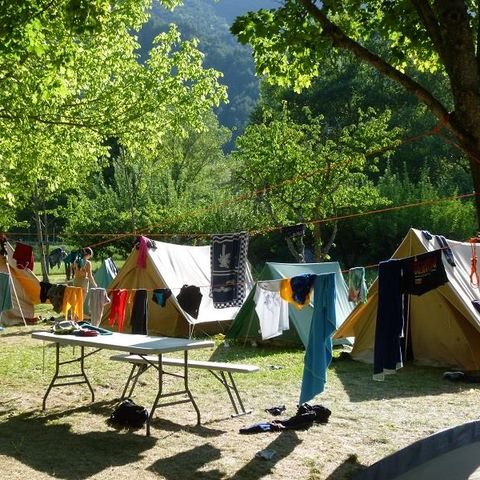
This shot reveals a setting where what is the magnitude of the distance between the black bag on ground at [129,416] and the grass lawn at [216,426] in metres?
0.16

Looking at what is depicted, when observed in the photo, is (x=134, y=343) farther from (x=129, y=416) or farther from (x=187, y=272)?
(x=187, y=272)

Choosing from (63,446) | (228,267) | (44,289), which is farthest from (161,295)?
(63,446)

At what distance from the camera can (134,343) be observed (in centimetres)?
665

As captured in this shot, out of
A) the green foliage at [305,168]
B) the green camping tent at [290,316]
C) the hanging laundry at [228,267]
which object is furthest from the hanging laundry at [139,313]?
the green foliage at [305,168]

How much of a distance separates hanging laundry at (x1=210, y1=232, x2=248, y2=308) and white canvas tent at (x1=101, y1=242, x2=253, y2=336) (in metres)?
2.54

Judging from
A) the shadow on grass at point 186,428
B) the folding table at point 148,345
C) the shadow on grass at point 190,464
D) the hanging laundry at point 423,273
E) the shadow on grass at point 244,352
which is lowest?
the shadow on grass at point 190,464

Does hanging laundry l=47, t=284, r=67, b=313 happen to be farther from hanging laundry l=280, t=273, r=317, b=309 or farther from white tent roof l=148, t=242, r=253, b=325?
hanging laundry l=280, t=273, r=317, b=309

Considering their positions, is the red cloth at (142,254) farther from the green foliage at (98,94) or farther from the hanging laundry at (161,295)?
the hanging laundry at (161,295)

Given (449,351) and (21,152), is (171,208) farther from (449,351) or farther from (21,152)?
(449,351)

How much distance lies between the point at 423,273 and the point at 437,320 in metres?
4.28

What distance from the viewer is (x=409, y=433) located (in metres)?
6.46

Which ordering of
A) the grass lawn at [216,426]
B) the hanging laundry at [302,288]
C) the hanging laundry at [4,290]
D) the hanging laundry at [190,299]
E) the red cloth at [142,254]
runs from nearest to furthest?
the grass lawn at [216,426], the hanging laundry at [302,288], the hanging laundry at [190,299], the hanging laundry at [4,290], the red cloth at [142,254]

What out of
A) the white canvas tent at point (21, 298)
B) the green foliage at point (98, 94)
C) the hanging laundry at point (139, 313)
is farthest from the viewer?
the white canvas tent at point (21, 298)

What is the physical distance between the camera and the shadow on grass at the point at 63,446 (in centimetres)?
559
